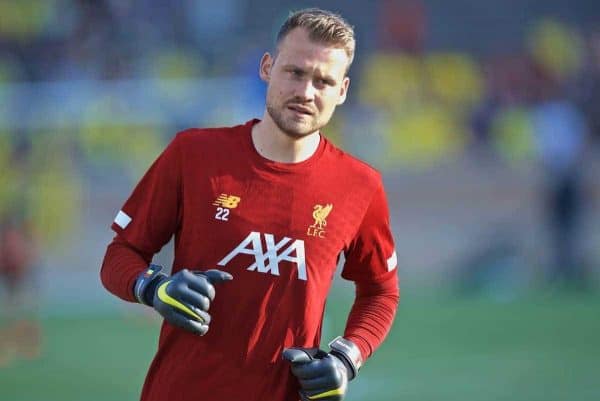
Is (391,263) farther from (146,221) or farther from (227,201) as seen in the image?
(146,221)

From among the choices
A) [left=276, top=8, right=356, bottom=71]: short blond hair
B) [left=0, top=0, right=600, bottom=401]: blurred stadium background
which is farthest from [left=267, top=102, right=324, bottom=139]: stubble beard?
[left=0, top=0, right=600, bottom=401]: blurred stadium background

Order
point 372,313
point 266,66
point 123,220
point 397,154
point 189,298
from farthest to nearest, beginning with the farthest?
point 397,154 < point 372,313 < point 266,66 < point 123,220 < point 189,298

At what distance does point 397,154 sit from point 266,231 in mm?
12522

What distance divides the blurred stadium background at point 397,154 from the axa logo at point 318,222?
204 inches

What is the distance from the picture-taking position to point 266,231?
3.72 m

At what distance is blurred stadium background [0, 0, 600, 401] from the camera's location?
34.1 ft

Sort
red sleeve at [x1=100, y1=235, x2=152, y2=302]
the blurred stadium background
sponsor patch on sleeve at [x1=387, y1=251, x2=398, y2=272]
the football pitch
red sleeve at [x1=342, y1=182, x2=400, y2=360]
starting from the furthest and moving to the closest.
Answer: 1. the blurred stadium background
2. the football pitch
3. sponsor patch on sleeve at [x1=387, y1=251, x2=398, y2=272]
4. red sleeve at [x1=342, y1=182, x2=400, y2=360]
5. red sleeve at [x1=100, y1=235, x2=152, y2=302]

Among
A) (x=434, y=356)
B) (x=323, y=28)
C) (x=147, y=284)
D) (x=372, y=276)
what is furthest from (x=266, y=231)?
(x=434, y=356)

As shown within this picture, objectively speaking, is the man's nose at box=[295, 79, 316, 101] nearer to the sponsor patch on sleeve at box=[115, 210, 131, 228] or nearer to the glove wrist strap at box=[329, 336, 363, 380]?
the sponsor patch on sleeve at box=[115, 210, 131, 228]

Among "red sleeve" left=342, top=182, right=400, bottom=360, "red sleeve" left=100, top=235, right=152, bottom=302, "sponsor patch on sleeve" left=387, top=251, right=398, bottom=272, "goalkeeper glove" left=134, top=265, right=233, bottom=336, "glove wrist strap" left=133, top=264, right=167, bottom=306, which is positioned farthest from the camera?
"sponsor patch on sleeve" left=387, top=251, right=398, bottom=272

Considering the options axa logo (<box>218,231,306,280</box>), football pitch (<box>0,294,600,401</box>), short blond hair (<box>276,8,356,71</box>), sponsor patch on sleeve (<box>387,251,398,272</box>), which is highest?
football pitch (<box>0,294,600,401</box>)

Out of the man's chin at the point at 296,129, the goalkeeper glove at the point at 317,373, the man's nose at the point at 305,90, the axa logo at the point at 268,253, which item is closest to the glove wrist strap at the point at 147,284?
the axa logo at the point at 268,253

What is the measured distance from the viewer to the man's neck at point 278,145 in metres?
3.85

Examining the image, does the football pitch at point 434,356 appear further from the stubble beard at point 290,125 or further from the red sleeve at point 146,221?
the stubble beard at point 290,125
